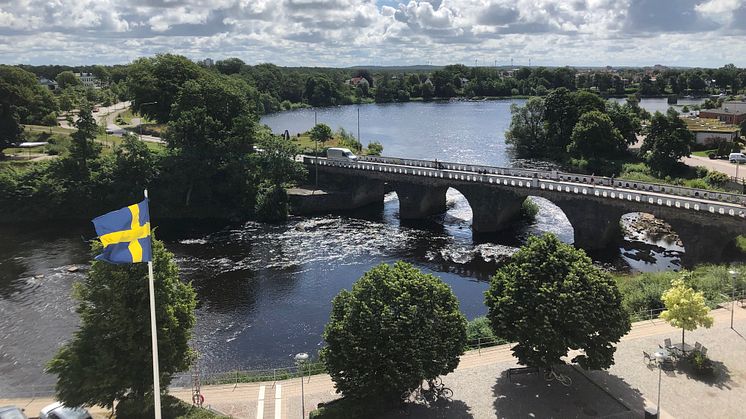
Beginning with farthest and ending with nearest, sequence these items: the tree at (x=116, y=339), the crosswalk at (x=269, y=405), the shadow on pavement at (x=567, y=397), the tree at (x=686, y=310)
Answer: the tree at (x=686, y=310) < the crosswalk at (x=269, y=405) < the shadow on pavement at (x=567, y=397) < the tree at (x=116, y=339)

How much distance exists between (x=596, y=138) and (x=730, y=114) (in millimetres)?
46979

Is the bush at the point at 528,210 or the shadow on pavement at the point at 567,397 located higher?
the shadow on pavement at the point at 567,397

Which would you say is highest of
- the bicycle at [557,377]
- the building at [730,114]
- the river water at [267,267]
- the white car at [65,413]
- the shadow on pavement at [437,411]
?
the building at [730,114]

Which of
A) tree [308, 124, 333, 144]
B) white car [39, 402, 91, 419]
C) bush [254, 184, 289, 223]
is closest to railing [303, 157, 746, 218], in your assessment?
bush [254, 184, 289, 223]

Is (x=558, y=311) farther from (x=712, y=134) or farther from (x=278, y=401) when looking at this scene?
(x=712, y=134)

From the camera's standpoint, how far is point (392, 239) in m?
69.2

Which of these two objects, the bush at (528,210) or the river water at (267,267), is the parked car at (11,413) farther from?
the bush at (528,210)

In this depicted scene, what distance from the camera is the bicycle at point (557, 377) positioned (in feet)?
97.2

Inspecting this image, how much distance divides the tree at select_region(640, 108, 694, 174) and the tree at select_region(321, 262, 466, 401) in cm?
7224

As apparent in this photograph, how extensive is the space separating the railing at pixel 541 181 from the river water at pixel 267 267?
20.0 feet

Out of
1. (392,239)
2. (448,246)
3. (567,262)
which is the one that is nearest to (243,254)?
(392,239)

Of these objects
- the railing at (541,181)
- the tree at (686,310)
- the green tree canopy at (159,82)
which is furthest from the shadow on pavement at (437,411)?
the green tree canopy at (159,82)

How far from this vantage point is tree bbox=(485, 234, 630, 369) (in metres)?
28.2

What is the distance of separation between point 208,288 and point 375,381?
103 ft
